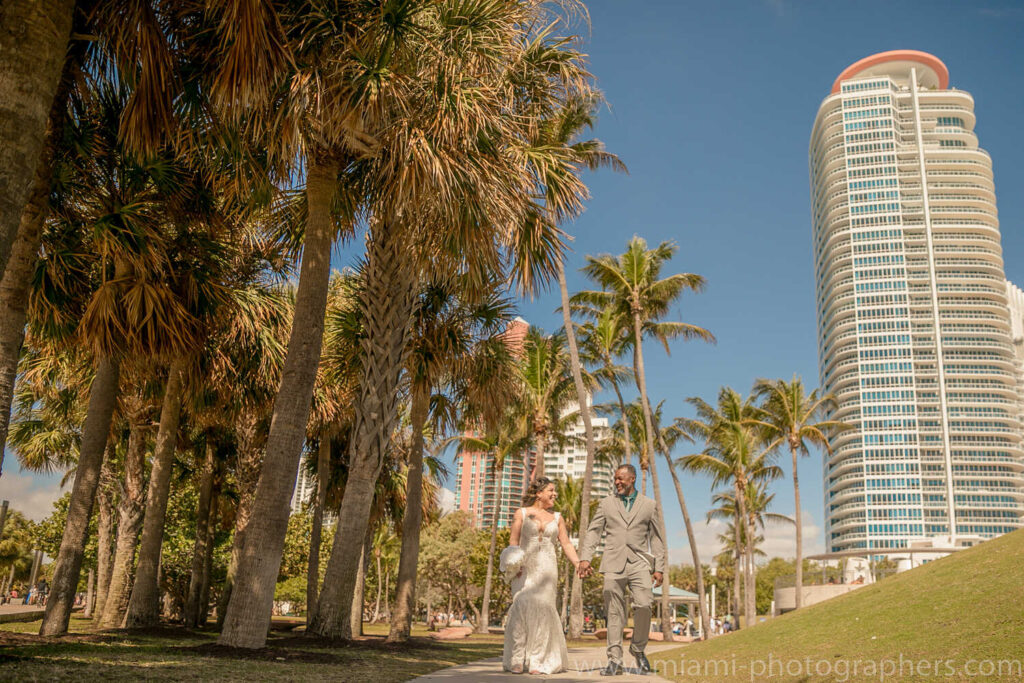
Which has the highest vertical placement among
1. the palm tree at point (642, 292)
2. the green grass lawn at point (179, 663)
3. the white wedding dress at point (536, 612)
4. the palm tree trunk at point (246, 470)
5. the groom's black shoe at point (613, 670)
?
the palm tree at point (642, 292)

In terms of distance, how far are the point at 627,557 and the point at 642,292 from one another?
27425 millimetres

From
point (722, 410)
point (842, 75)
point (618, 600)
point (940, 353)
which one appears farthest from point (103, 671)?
point (842, 75)

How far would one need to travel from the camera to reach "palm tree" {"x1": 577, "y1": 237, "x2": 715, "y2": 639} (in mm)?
33500

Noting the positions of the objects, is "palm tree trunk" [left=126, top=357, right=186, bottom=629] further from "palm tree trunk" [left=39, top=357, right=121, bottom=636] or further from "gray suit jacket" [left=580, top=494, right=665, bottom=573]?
"gray suit jacket" [left=580, top=494, right=665, bottom=573]

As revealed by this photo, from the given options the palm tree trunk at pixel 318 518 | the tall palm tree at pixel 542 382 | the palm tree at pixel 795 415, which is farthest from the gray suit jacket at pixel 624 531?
the palm tree at pixel 795 415

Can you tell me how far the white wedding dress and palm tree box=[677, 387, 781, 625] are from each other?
38.2 metres

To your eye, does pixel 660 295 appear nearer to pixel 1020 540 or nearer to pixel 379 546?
pixel 1020 540

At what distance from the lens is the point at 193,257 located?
36.6 feet

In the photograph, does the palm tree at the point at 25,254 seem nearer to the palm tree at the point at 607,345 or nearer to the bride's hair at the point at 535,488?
the bride's hair at the point at 535,488

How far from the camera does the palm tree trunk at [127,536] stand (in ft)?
48.4

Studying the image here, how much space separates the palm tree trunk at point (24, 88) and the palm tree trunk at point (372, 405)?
6744 mm

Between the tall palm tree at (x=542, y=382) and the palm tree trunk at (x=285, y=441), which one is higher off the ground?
the tall palm tree at (x=542, y=382)

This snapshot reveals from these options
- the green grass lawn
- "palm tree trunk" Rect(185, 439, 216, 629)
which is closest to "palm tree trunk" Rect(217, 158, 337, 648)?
the green grass lawn

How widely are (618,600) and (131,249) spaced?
23.7 feet
